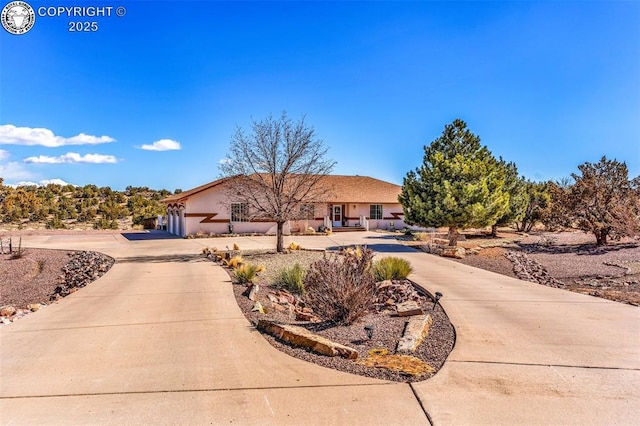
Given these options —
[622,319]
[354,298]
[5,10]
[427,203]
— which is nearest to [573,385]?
[354,298]

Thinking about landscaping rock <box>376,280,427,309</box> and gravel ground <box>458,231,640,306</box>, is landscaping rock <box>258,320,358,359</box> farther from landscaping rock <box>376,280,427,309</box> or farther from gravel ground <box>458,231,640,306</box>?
gravel ground <box>458,231,640,306</box>

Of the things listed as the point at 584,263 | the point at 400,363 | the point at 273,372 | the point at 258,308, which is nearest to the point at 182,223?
the point at 258,308

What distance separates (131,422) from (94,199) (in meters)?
53.2

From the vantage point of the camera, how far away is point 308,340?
645 cm

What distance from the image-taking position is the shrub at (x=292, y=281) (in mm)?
11695

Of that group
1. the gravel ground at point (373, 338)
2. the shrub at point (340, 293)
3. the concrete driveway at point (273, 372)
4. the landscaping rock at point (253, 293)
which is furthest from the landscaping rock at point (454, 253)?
the shrub at point (340, 293)

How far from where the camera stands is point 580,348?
6.50 metres

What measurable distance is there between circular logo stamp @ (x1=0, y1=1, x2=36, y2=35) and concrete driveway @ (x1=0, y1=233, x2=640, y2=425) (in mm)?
6971

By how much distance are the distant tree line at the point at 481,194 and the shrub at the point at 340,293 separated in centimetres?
1327

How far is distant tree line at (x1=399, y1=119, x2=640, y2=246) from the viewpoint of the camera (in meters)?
20.3

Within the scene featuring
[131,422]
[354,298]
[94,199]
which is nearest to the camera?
[131,422]

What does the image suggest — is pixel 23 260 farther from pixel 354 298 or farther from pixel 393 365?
pixel 393 365

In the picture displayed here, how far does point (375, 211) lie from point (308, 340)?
3234 cm

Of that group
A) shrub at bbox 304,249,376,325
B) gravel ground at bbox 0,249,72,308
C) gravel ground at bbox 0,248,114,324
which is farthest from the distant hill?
shrub at bbox 304,249,376,325
